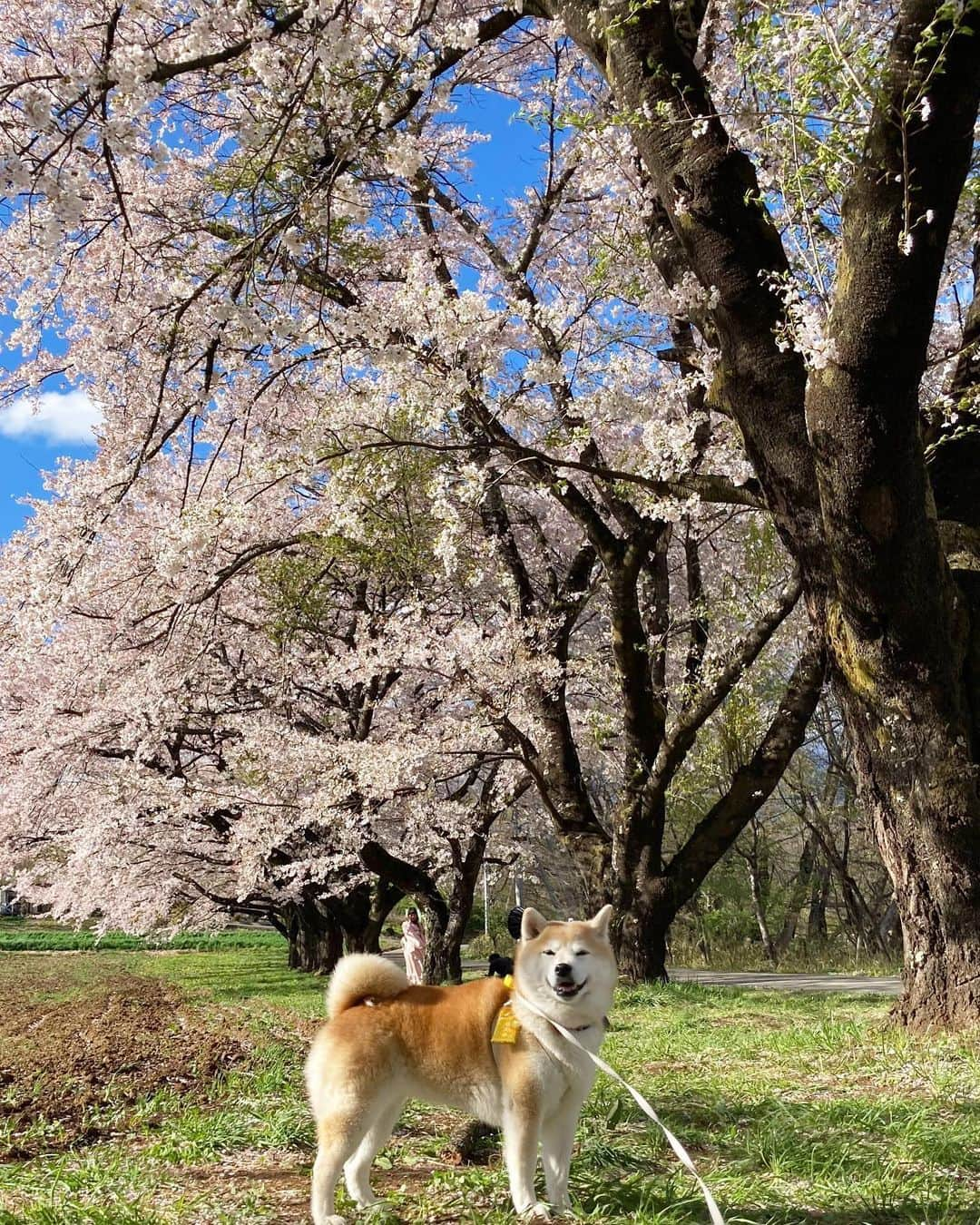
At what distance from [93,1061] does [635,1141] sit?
6778 mm

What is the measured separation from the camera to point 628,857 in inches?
470

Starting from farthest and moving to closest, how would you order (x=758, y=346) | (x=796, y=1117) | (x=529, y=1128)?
1. (x=758, y=346)
2. (x=796, y=1117)
3. (x=529, y=1128)

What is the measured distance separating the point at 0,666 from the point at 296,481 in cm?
952

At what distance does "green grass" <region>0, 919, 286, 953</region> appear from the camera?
37.6 m

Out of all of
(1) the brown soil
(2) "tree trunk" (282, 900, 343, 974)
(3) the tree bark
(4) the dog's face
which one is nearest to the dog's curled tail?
(4) the dog's face

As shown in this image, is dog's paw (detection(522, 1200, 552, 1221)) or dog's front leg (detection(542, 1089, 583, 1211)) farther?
dog's front leg (detection(542, 1089, 583, 1211))

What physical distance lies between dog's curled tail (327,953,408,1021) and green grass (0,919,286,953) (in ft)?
107

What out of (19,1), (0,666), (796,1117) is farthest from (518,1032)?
(0,666)

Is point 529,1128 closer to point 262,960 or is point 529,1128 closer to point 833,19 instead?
point 833,19

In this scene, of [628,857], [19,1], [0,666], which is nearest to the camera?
[19,1]

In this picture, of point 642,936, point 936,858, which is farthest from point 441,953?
point 936,858

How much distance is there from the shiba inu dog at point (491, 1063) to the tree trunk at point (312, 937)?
18.0 m

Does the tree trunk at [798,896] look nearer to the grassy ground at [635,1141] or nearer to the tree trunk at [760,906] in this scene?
the tree trunk at [760,906]

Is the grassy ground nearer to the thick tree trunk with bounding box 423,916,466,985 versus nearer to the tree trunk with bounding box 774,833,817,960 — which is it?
the thick tree trunk with bounding box 423,916,466,985
